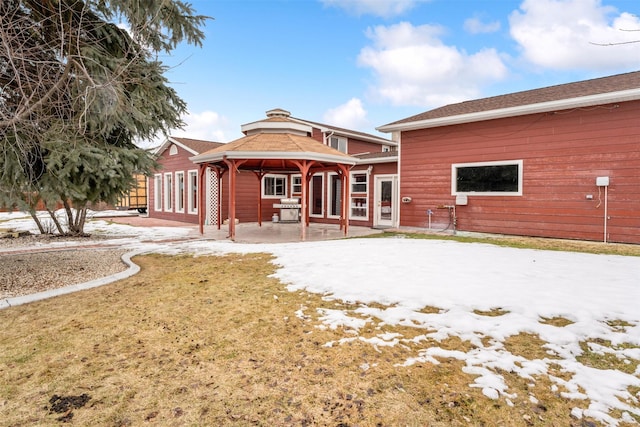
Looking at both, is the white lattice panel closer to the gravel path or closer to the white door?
the white door

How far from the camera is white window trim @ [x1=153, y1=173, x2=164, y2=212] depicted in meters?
18.1

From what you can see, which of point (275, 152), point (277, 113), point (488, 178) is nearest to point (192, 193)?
point (277, 113)

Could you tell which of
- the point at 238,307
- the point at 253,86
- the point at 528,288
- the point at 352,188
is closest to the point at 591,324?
the point at 528,288

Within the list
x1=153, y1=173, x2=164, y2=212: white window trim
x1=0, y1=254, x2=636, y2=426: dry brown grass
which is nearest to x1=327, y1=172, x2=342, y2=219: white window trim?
x1=153, y1=173, x2=164, y2=212: white window trim

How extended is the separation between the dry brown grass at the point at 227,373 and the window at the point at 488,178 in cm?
734

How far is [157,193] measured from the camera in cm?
1848

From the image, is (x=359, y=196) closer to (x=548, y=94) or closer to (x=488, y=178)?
(x=488, y=178)

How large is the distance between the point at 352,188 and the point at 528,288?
9.99m

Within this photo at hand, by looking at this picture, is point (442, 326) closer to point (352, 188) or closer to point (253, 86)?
point (352, 188)

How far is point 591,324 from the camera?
3170 millimetres

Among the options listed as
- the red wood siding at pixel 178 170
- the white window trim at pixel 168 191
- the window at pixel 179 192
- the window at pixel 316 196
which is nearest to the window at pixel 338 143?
the window at pixel 316 196

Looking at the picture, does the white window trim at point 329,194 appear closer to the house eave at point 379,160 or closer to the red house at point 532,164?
the house eave at point 379,160

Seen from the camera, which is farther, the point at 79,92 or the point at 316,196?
the point at 316,196

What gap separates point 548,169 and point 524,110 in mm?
1595
